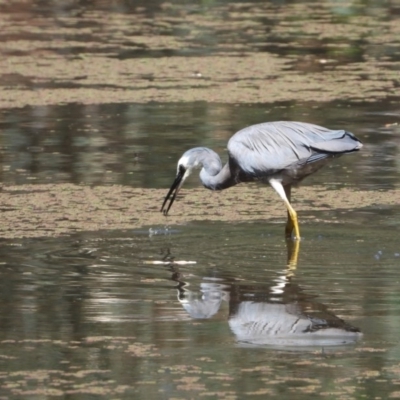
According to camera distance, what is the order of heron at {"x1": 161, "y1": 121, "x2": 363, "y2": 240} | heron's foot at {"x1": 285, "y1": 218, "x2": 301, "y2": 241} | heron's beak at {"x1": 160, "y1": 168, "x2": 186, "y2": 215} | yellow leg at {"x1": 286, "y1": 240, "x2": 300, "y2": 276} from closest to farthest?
1. yellow leg at {"x1": 286, "y1": 240, "x2": 300, "y2": 276}
2. heron's foot at {"x1": 285, "y1": 218, "x2": 301, "y2": 241}
3. heron at {"x1": 161, "y1": 121, "x2": 363, "y2": 240}
4. heron's beak at {"x1": 160, "y1": 168, "x2": 186, "y2": 215}

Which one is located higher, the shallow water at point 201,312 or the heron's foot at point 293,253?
the shallow water at point 201,312

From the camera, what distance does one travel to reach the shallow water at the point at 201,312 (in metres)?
5.01

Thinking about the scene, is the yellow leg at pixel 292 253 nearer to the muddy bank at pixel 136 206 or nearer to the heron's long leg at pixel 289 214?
the heron's long leg at pixel 289 214

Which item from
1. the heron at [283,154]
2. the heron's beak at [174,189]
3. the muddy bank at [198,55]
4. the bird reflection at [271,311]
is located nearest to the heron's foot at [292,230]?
the heron at [283,154]

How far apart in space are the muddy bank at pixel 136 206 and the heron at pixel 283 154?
19cm

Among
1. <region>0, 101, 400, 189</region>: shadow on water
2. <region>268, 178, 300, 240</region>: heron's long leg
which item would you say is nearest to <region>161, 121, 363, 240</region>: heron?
<region>268, 178, 300, 240</region>: heron's long leg

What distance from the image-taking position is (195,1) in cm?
1955

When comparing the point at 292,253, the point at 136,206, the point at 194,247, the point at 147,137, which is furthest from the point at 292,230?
the point at 147,137

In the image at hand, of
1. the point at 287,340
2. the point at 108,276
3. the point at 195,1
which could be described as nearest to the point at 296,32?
the point at 195,1

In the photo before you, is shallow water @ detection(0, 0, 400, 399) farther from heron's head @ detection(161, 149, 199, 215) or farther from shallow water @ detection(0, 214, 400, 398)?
heron's head @ detection(161, 149, 199, 215)

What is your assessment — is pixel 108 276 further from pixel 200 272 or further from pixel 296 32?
pixel 296 32

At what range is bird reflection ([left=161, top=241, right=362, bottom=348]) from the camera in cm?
552

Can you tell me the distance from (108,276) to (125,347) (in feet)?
4.65

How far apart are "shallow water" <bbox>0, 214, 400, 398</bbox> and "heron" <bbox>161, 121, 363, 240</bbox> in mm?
283
